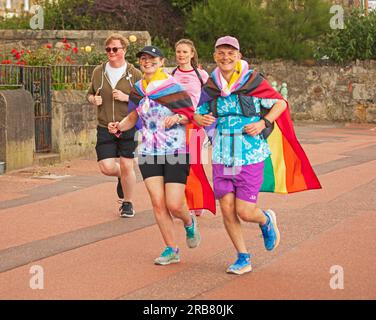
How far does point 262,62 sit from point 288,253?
674 inches

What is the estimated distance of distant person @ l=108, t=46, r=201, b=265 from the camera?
8.20m

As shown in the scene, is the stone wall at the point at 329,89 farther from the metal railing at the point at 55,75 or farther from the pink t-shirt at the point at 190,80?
the pink t-shirt at the point at 190,80

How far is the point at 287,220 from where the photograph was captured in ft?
34.1

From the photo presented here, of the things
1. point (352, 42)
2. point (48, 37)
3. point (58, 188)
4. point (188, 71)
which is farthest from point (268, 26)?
point (188, 71)

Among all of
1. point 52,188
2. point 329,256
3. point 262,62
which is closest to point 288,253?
point 329,256

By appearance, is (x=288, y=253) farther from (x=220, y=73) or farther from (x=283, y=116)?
(x=220, y=73)

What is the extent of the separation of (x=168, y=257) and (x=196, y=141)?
100 centimetres

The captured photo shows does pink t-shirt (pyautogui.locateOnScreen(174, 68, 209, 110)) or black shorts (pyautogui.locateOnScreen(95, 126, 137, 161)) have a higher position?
pink t-shirt (pyautogui.locateOnScreen(174, 68, 209, 110))

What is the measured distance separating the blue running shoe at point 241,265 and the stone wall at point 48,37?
13.6 metres

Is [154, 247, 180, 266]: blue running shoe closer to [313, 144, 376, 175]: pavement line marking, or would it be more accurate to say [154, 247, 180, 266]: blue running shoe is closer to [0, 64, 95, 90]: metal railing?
[313, 144, 376, 175]: pavement line marking

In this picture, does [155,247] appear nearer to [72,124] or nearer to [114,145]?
[114,145]

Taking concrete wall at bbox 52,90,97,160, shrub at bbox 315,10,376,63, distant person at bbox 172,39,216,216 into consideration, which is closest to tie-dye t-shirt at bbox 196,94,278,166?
distant person at bbox 172,39,216,216

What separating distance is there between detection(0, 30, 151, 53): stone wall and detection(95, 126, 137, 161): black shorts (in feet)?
34.3

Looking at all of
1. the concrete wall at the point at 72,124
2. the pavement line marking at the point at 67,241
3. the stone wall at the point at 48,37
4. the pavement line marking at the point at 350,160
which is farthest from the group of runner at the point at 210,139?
the stone wall at the point at 48,37
